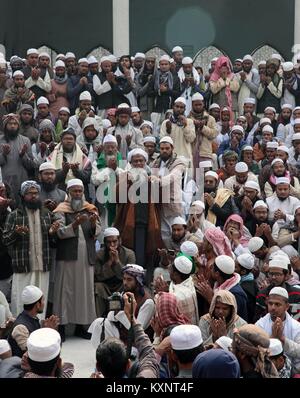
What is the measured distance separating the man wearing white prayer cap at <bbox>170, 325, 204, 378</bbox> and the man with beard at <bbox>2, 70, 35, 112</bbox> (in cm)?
702

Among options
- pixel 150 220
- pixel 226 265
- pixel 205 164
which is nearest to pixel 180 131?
pixel 205 164

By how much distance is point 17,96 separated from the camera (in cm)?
1147

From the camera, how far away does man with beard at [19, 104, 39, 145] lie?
1041 centimetres

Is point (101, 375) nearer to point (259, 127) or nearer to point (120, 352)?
point (120, 352)

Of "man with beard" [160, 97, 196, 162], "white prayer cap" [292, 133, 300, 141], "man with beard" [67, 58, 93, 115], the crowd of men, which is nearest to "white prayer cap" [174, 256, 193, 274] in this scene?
the crowd of men

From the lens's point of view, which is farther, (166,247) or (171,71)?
(171,71)

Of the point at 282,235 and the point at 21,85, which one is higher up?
the point at 21,85

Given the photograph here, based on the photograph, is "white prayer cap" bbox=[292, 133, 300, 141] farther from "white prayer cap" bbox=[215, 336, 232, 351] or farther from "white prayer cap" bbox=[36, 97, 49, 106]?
"white prayer cap" bbox=[215, 336, 232, 351]

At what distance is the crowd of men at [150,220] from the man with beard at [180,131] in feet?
0.07

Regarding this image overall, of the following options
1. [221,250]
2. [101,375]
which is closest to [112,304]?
[101,375]

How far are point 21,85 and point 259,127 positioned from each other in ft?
11.2

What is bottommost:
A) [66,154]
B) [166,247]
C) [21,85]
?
[166,247]

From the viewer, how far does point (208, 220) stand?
30.3ft

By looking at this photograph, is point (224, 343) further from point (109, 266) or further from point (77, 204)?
point (77, 204)
